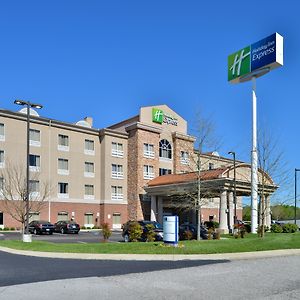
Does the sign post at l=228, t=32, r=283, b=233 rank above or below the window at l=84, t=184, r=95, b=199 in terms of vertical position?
above

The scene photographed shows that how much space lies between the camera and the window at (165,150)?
60.1 metres

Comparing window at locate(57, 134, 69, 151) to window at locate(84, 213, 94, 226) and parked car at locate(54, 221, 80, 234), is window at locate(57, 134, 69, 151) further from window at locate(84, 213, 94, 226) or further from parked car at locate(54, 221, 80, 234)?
parked car at locate(54, 221, 80, 234)

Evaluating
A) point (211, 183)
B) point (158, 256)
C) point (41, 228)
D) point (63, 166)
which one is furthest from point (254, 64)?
point (158, 256)

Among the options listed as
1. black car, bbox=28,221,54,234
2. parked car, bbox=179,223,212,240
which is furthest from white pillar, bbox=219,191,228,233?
black car, bbox=28,221,54,234

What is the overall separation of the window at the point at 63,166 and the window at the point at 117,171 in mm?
6485

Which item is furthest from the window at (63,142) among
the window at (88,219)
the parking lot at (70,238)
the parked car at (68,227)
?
the parking lot at (70,238)

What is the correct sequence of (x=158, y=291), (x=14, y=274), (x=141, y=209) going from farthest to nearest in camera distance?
(x=141, y=209)
(x=14, y=274)
(x=158, y=291)

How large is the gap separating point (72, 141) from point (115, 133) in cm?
640

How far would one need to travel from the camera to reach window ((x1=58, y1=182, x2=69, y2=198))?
5044cm

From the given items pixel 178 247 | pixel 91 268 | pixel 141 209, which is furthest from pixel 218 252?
Result: pixel 141 209

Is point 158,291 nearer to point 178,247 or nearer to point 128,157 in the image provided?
point 178,247

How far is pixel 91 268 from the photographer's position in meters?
13.8

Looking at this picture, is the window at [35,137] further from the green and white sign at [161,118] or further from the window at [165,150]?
the window at [165,150]

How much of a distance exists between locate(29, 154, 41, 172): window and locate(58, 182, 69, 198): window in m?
3.48
